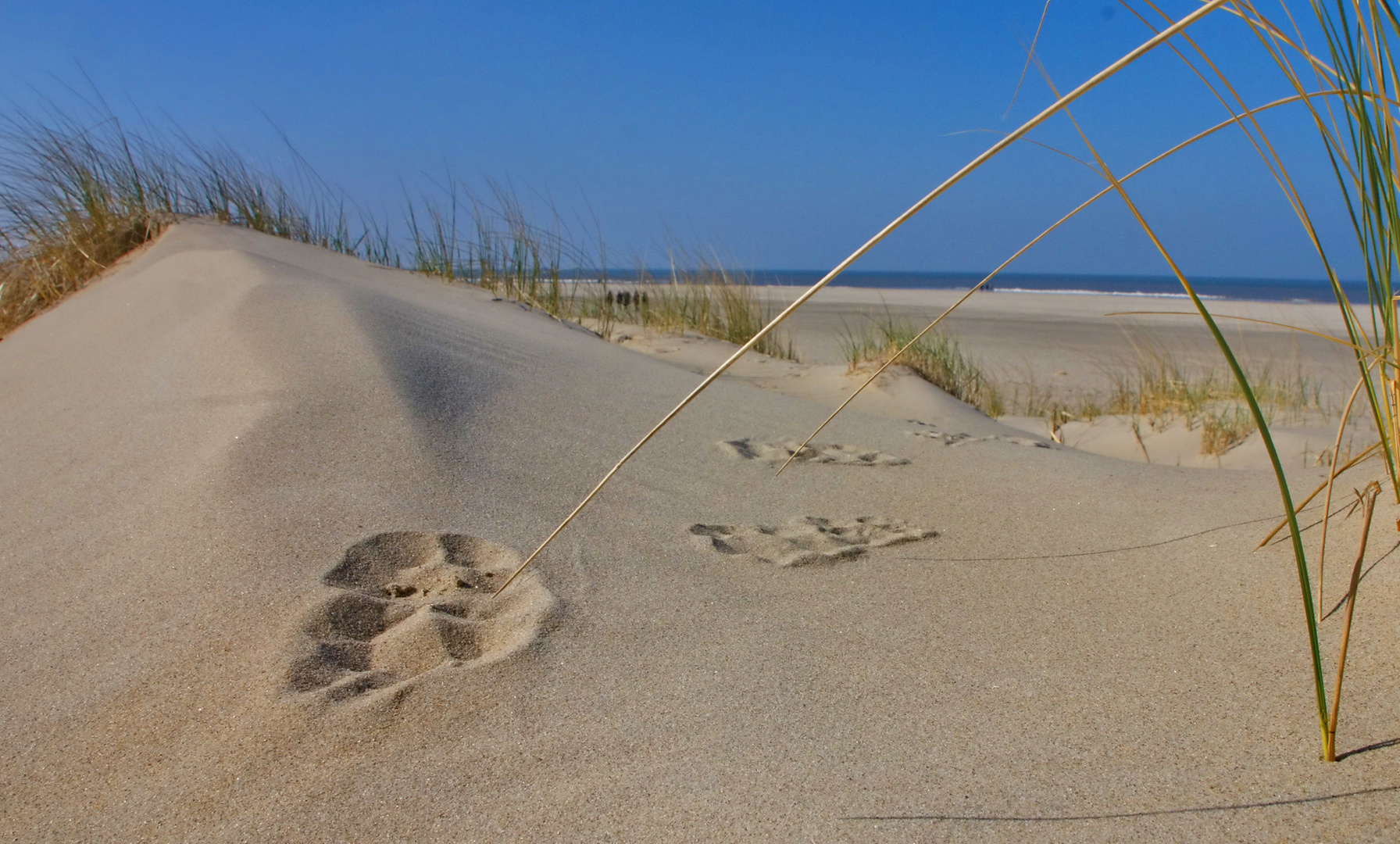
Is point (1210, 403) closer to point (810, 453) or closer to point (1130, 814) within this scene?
point (810, 453)

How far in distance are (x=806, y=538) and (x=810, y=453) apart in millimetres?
540

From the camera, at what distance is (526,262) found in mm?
4836

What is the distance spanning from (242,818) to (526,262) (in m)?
4.19

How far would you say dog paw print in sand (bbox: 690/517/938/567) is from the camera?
1527 mm

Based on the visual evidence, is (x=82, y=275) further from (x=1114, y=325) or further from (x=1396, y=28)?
(x=1114, y=325)

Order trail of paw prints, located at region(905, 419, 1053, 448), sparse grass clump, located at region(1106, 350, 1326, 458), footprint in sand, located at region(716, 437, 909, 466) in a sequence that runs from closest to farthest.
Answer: footprint in sand, located at region(716, 437, 909, 466), trail of paw prints, located at region(905, 419, 1053, 448), sparse grass clump, located at region(1106, 350, 1326, 458)

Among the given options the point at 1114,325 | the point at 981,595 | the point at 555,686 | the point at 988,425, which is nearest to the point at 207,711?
the point at 555,686

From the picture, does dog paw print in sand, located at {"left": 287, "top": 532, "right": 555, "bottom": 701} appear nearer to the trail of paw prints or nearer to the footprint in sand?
the footprint in sand

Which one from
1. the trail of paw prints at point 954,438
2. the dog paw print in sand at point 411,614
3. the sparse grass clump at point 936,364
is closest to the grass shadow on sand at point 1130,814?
the dog paw print in sand at point 411,614

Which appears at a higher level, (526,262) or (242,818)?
(526,262)

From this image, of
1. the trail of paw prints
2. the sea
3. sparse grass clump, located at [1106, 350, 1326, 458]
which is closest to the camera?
the trail of paw prints

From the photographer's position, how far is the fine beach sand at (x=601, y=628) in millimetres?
887

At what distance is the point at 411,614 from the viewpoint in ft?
4.04

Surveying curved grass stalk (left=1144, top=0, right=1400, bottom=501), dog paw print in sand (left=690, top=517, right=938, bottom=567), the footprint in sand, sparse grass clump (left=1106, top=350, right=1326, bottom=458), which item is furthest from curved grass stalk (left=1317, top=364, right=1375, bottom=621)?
sparse grass clump (left=1106, top=350, right=1326, bottom=458)
